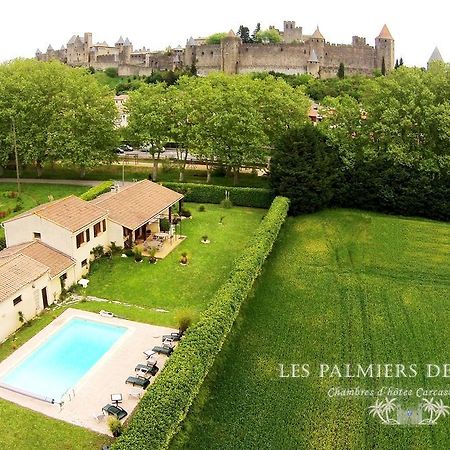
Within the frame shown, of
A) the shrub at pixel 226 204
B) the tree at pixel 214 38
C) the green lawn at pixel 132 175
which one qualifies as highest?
the tree at pixel 214 38

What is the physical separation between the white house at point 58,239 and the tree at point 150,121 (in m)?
13.3

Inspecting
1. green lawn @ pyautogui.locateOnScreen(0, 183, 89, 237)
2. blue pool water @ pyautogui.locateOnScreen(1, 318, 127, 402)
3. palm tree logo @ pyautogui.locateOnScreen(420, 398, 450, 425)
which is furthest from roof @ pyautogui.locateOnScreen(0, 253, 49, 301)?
palm tree logo @ pyautogui.locateOnScreen(420, 398, 450, 425)

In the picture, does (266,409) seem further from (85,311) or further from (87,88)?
(87,88)

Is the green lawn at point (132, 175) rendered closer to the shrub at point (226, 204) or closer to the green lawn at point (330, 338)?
the shrub at point (226, 204)

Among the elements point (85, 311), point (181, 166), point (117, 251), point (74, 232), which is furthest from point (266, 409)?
point (181, 166)

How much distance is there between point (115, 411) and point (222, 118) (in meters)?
33.2

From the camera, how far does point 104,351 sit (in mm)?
21484

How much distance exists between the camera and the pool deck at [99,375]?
57.1 feet

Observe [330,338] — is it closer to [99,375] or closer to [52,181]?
[99,375]

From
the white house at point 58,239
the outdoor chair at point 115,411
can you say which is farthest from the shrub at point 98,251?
the outdoor chair at point 115,411

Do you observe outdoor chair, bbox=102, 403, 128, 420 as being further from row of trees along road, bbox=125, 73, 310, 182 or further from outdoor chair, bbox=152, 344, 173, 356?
row of trees along road, bbox=125, 73, 310, 182

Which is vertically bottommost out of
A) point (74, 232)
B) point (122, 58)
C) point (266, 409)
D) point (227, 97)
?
point (266, 409)

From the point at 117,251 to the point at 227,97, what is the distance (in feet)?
69.5

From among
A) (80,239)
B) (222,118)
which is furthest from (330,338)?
(222,118)
